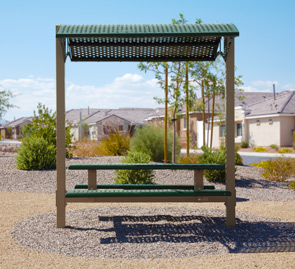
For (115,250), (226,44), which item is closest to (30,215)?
(115,250)

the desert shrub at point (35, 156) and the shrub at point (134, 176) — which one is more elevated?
the desert shrub at point (35, 156)

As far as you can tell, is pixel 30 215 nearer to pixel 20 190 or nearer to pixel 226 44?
pixel 20 190

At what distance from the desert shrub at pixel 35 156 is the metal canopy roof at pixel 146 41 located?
6.89 m

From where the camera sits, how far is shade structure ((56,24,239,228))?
5645 mm

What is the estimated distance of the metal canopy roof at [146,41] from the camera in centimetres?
562

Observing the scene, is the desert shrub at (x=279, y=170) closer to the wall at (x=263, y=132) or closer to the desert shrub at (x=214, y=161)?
the desert shrub at (x=214, y=161)

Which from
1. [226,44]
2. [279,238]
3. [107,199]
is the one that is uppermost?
[226,44]

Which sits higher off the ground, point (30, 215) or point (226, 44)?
point (226, 44)

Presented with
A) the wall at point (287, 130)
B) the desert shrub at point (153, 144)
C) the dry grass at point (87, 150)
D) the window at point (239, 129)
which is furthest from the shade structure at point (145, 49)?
the window at point (239, 129)

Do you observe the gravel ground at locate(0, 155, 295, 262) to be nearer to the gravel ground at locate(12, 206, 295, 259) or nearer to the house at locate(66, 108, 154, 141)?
the gravel ground at locate(12, 206, 295, 259)

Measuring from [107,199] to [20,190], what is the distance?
5.45 meters

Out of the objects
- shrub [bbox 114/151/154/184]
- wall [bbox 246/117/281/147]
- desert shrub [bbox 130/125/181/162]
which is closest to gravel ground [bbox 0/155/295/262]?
shrub [bbox 114/151/154/184]

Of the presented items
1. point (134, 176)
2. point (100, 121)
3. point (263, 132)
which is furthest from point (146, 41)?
point (100, 121)

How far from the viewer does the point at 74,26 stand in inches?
231
